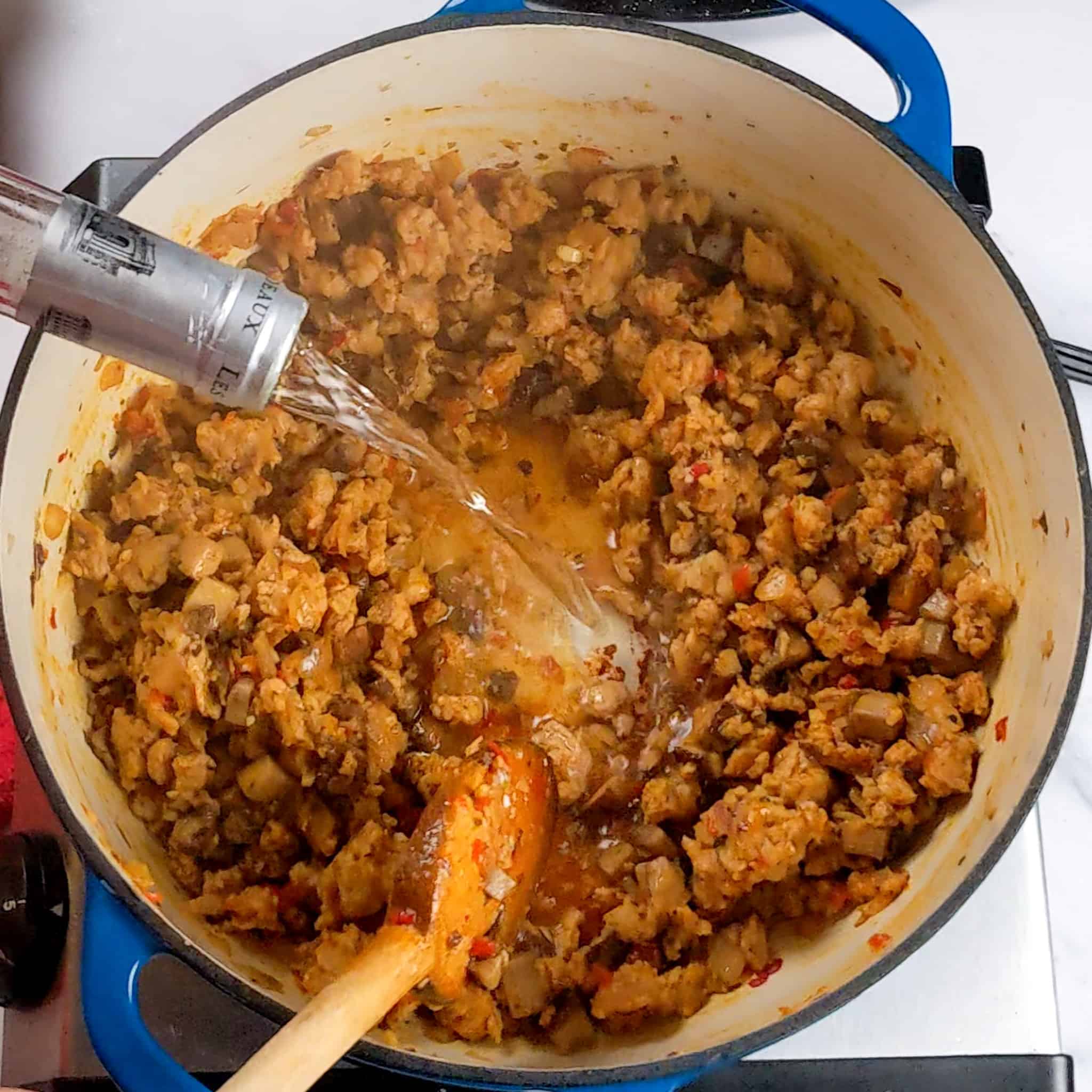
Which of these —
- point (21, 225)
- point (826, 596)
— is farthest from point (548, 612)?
point (21, 225)

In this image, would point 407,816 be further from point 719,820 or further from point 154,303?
point 154,303

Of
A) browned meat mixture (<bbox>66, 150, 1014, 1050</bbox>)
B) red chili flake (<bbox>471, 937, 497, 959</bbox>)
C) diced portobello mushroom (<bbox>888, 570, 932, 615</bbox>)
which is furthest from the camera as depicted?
diced portobello mushroom (<bbox>888, 570, 932, 615</bbox>)

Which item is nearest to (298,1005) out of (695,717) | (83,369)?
(695,717)

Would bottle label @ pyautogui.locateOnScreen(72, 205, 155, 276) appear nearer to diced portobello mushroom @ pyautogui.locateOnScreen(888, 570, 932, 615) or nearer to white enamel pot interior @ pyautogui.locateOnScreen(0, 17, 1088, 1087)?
white enamel pot interior @ pyautogui.locateOnScreen(0, 17, 1088, 1087)

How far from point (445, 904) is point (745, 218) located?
107cm

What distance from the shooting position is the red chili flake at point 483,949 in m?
1.40

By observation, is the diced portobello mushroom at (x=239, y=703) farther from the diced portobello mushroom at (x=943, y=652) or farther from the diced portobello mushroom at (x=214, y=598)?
the diced portobello mushroom at (x=943, y=652)

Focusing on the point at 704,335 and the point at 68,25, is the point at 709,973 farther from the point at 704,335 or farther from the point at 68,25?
the point at 68,25

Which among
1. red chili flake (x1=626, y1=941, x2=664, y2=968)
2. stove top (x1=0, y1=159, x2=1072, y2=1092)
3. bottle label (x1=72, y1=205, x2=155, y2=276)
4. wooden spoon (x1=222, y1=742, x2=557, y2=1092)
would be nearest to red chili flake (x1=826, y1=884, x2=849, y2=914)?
stove top (x1=0, y1=159, x2=1072, y2=1092)

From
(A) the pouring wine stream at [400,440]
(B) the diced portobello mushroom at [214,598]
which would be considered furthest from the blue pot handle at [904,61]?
(B) the diced portobello mushroom at [214,598]

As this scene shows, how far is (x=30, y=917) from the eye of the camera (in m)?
1.48

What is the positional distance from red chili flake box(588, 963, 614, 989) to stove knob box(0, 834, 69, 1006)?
658 mm

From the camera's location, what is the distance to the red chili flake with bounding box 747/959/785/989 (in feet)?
4.73

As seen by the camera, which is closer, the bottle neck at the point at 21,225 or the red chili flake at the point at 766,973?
the bottle neck at the point at 21,225
